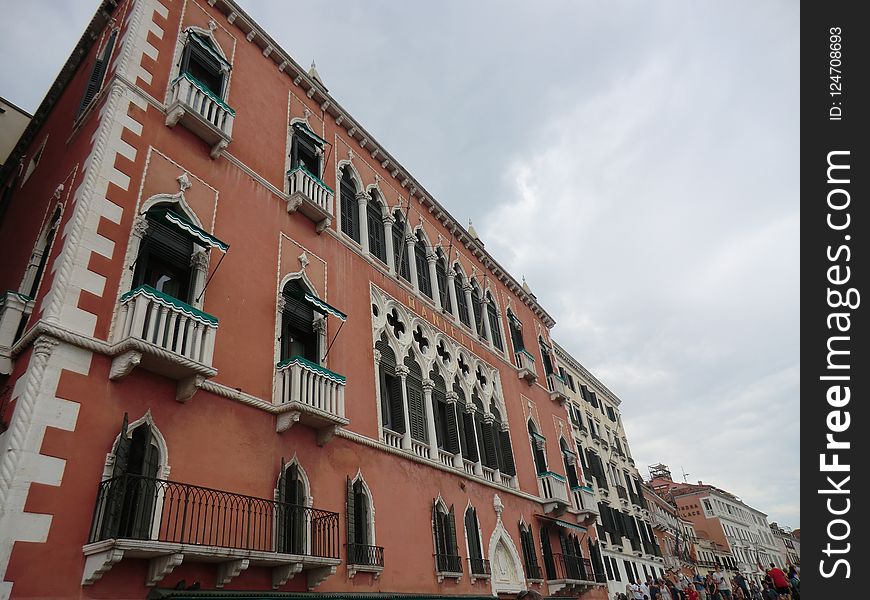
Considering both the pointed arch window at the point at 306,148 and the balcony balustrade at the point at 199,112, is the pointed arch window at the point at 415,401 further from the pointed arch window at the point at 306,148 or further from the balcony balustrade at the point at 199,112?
the balcony balustrade at the point at 199,112

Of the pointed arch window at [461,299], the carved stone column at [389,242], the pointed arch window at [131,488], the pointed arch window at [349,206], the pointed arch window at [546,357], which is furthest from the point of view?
the pointed arch window at [546,357]

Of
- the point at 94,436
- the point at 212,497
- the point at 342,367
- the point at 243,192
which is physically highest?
the point at 243,192

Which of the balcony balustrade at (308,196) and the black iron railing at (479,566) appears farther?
the black iron railing at (479,566)

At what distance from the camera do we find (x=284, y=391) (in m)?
10.4

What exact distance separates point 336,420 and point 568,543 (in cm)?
1261

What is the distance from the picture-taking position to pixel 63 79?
14297 millimetres

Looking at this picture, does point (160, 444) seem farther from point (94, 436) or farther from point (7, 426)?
point (7, 426)

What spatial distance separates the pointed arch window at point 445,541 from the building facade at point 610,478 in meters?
12.3

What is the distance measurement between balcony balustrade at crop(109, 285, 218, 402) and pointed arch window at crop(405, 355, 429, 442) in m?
6.53

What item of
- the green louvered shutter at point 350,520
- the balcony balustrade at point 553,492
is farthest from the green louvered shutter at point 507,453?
the green louvered shutter at point 350,520

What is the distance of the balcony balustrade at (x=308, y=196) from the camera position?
12.8 metres

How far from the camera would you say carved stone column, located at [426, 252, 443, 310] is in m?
18.5

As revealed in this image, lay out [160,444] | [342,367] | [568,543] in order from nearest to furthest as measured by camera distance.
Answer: [160,444]
[342,367]
[568,543]
